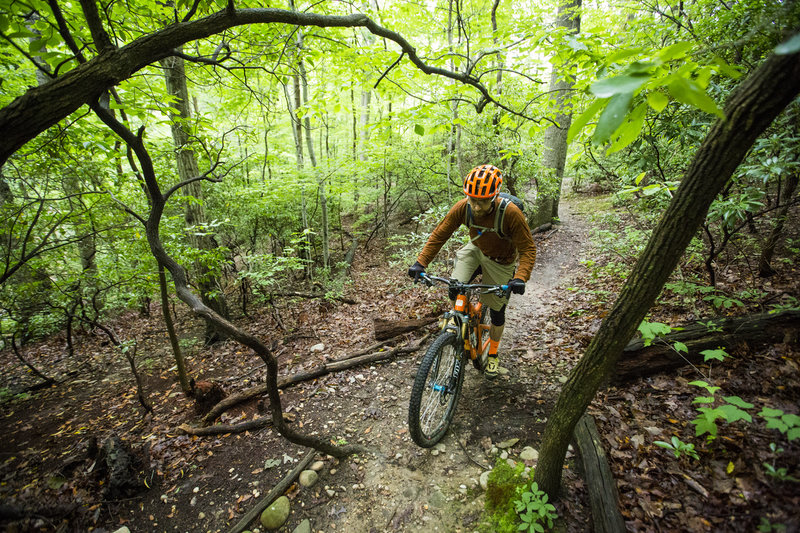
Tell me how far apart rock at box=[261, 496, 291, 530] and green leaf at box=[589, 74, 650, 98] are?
13.3 feet

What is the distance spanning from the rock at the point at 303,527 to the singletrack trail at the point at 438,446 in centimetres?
7

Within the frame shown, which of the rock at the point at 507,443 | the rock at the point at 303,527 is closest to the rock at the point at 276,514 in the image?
the rock at the point at 303,527

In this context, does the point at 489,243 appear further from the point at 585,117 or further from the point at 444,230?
the point at 585,117

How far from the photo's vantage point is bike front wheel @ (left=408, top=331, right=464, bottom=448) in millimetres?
3170

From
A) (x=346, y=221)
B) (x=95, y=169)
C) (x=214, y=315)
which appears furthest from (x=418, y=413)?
(x=346, y=221)

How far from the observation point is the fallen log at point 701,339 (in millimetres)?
3039

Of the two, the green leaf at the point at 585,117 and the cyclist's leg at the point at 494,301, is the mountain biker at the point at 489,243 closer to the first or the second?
the cyclist's leg at the point at 494,301

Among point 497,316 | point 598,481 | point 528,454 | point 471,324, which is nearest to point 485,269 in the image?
point 497,316

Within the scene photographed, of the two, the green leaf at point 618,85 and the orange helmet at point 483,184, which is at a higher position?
the green leaf at point 618,85

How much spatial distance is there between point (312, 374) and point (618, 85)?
17.1ft

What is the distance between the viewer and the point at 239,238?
11180 millimetres

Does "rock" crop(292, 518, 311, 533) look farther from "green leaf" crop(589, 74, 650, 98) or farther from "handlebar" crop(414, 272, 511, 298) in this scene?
"green leaf" crop(589, 74, 650, 98)

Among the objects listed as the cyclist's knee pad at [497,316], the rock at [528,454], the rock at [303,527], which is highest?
the cyclist's knee pad at [497,316]

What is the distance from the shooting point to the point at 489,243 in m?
4.18
